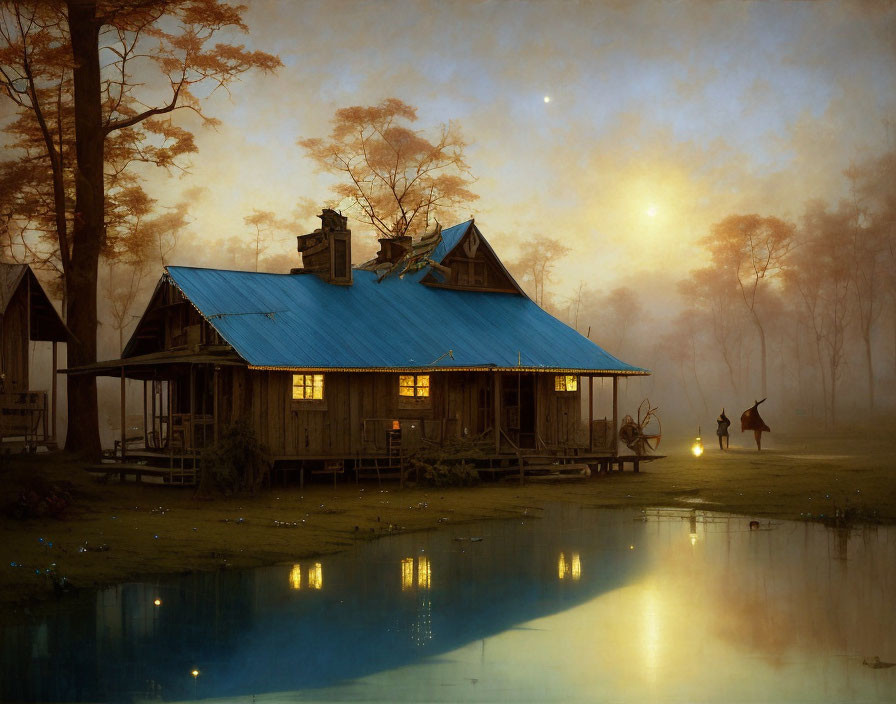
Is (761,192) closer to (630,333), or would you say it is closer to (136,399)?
(630,333)

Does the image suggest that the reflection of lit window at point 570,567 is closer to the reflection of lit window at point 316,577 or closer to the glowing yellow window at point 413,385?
the reflection of lit window at point 316,577

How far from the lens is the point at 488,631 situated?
33.6 ft

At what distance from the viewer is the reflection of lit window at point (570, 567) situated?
13.2 meters

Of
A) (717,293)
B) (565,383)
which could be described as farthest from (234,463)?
(717,293)

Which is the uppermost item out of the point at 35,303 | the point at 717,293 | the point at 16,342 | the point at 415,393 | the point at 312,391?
the point at 717,293

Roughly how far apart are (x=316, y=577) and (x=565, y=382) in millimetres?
20115

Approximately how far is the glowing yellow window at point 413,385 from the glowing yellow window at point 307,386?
2.66 meters

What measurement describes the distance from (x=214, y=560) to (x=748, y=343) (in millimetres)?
103243

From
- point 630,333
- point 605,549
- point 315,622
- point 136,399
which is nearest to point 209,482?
point 605,549

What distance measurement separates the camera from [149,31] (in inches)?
1220

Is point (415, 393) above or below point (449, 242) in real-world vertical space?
below

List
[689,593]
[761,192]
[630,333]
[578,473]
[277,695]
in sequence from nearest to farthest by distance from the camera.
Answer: [277,695] → [689,593] → [578,473] → [761,192] → [630,333]

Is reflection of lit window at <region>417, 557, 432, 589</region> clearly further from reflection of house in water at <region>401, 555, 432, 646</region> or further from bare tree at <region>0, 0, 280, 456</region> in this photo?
bare tree at <region>0, 0, 280, 456</region>

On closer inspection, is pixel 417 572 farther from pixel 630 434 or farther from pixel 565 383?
pixel 630 434
